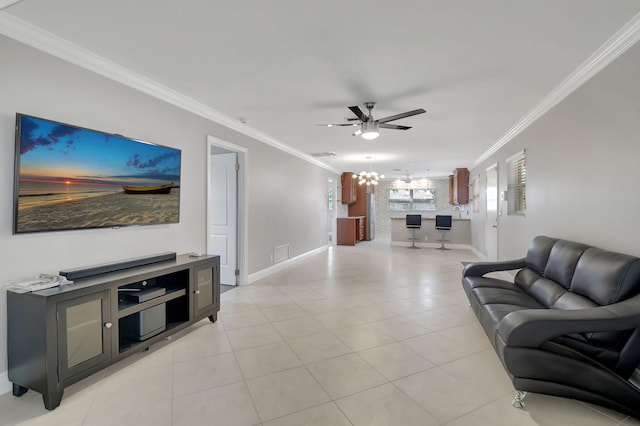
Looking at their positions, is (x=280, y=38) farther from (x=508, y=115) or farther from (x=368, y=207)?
(x=368, y=207)

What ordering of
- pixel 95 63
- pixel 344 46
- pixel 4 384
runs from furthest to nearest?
pixel 95 63
pixel 344 46
pixel 4 384

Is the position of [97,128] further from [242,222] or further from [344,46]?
[242,222]

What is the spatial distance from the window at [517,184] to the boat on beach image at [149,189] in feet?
15.2

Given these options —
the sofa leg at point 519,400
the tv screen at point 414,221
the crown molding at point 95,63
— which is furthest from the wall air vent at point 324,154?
the sofa leg at point 519,400

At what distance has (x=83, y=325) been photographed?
201 centimetres

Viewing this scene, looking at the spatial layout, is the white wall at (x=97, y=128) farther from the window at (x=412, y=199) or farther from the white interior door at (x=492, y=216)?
the window at (x=412, y=199)

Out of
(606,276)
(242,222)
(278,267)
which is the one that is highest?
(242,222)

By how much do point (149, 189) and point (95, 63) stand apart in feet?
3.69

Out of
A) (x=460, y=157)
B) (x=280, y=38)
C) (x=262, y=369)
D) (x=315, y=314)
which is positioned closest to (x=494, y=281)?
Answer: (x=315, y=314)

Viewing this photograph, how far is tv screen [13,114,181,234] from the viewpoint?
2.01 m

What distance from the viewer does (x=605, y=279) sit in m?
1.99

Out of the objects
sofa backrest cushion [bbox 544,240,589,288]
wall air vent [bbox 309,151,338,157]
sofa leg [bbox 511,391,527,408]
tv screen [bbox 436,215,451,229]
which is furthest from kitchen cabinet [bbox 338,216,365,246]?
sofa leg [bbox 511,391,527,408]

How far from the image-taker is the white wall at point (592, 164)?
7.06ft

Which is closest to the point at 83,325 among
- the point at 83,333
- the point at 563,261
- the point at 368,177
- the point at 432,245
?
the point at 83,333
